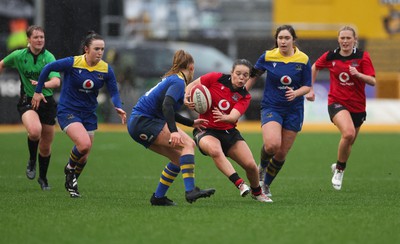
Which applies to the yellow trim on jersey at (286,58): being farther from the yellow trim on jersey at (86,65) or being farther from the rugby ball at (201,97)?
the yellow trim on jersey at (86,65)

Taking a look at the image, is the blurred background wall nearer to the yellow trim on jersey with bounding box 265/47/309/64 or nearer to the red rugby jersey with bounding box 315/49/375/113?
the red rugby jersey with bounding box 315/49/375/113

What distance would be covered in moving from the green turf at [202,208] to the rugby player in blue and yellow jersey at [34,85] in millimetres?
675

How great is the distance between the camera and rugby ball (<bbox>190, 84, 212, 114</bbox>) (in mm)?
10445

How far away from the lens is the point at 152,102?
10.4 meters

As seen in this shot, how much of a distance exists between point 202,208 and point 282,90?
2274 millimetres

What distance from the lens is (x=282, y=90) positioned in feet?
38.6

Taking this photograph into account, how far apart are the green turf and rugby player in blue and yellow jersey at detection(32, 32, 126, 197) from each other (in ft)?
1.96

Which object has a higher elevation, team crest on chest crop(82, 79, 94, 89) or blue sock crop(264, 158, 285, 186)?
team crest on chest crop(82, 79, 94, 89)

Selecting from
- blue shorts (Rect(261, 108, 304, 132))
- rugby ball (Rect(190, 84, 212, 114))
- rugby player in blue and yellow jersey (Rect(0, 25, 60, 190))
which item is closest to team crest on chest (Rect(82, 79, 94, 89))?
rugby player in blue and yellow jersey (Rect(0, 25, 60, 190))

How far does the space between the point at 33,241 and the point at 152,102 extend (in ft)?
9.09

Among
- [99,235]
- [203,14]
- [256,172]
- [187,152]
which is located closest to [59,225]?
[99,235]

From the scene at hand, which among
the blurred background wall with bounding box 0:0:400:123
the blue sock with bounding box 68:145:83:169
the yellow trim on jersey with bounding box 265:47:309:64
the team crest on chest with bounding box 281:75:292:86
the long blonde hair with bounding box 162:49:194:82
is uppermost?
the long blonde hair with bounding box 162:49:194:82

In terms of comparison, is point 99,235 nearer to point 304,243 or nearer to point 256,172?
point 304,243

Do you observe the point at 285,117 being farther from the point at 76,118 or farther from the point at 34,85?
the point at 34,85
